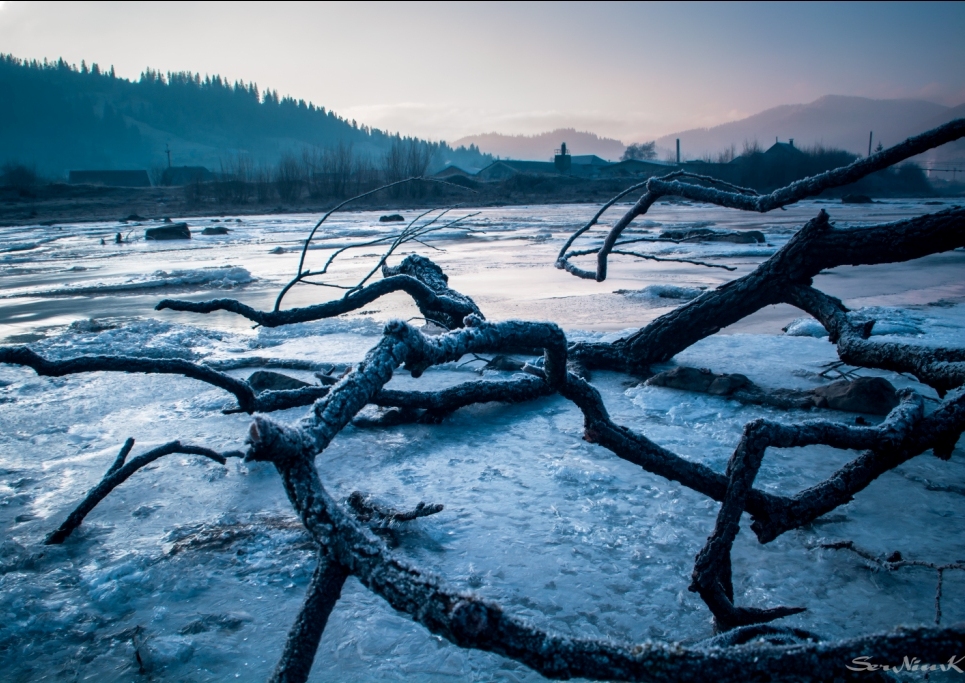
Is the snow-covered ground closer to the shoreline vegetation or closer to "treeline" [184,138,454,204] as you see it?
the shoreline vegetation

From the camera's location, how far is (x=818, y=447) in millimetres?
2992

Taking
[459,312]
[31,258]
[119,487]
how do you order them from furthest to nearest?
[31,258], [459,312], [119,487]

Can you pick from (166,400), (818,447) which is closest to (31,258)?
(166,400)

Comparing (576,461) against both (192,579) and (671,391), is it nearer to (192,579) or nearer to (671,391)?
(671,391)

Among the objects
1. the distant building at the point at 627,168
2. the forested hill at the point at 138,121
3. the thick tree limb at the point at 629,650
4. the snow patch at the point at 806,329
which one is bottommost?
the snow patch at the point at 806,329

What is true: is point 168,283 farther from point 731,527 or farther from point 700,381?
point 731,527

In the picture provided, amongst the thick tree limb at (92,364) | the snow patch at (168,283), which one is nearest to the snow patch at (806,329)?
the thick tree limb at (92,364)

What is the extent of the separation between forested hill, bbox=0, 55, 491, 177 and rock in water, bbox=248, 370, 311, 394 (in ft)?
340

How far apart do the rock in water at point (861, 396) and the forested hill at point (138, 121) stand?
104801 millimetres

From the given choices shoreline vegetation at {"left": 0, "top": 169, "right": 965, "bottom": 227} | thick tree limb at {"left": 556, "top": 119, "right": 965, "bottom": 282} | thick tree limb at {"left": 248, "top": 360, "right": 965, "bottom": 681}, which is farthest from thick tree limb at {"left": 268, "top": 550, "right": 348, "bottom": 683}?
shoreline vegetation at {"left": 0, "top": 169, "right": 965, "bottom": 227}

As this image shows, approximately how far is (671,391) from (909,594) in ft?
6.68

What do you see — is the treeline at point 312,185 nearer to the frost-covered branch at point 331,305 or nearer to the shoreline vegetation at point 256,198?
the shoreline vegetation at point 256,198

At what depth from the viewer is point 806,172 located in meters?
45.7

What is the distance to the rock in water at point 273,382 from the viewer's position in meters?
3.72
